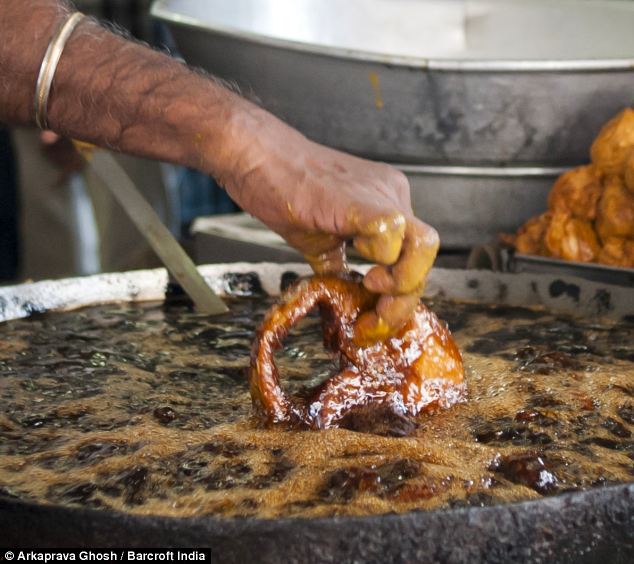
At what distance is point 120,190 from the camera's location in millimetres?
2342

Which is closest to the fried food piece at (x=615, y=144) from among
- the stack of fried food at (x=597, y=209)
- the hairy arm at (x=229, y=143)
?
the stack of fried food at (x=597, y=209)

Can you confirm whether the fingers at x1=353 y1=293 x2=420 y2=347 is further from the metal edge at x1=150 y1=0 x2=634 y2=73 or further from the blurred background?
the metal edge at x1=150 y1=0 x2=634 y2=73

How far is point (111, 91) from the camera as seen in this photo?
70.2 inches

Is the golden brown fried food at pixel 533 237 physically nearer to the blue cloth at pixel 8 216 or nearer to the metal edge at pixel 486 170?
the metal edge at pixel 486 170

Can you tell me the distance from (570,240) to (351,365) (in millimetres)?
1201

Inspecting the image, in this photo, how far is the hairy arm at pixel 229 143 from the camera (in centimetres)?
154

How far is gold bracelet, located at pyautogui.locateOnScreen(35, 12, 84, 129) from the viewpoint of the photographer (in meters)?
1.79

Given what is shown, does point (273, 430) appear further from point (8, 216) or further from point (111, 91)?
point (8, 216)

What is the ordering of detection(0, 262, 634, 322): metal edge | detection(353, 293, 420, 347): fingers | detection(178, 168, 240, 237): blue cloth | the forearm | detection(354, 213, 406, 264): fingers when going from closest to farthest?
detection(354, 213, 406, 264): fingers, detection(353, 293, 420, 347): fingers, the forearm, detection(0, 262, 634, 322): metal edge, detection(178, 168, 240, 237): blue cloth

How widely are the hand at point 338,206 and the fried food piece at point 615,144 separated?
1.18m

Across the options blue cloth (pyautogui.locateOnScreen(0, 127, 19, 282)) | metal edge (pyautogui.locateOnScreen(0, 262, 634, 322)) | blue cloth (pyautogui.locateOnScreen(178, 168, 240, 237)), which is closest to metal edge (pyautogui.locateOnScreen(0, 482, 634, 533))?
metal edge (pyautogui.locateOnScreen(0, 262, 634, 322))

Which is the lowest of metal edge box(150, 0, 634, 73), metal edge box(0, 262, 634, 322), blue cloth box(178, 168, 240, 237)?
blue cloth box(178, 168, 240, 237)

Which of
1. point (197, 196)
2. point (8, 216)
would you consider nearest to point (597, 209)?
point (8, 216)

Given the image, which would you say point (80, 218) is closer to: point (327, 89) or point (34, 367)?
point (327, 89)
